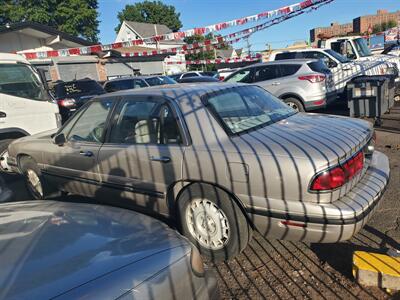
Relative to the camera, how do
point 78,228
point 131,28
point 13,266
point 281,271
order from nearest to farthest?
1. point 13,266
2. point 78,228
3. point 281,271
4. point 131,28

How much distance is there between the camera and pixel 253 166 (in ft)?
9.20

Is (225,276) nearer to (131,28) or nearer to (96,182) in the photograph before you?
(96,182)

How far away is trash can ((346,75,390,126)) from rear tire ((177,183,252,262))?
5.47 metres

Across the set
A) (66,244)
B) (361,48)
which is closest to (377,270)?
(66,244)

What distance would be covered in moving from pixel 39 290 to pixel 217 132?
202 cm

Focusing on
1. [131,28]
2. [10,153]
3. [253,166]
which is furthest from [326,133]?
[131,28]

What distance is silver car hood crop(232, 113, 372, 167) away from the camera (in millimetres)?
2738

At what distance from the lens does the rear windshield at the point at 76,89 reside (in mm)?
11055

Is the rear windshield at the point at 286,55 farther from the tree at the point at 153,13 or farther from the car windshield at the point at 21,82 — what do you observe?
the tree at the point at 153,13

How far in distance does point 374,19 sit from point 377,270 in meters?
70.3

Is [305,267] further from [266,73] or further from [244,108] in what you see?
[266,73]

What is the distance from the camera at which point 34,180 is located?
5.23m

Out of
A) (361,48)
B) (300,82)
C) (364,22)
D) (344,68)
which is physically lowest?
(300,82)

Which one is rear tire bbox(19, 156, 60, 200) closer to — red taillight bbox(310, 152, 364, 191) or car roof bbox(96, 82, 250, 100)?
car roof bbox(96, 82, 250, 100)
